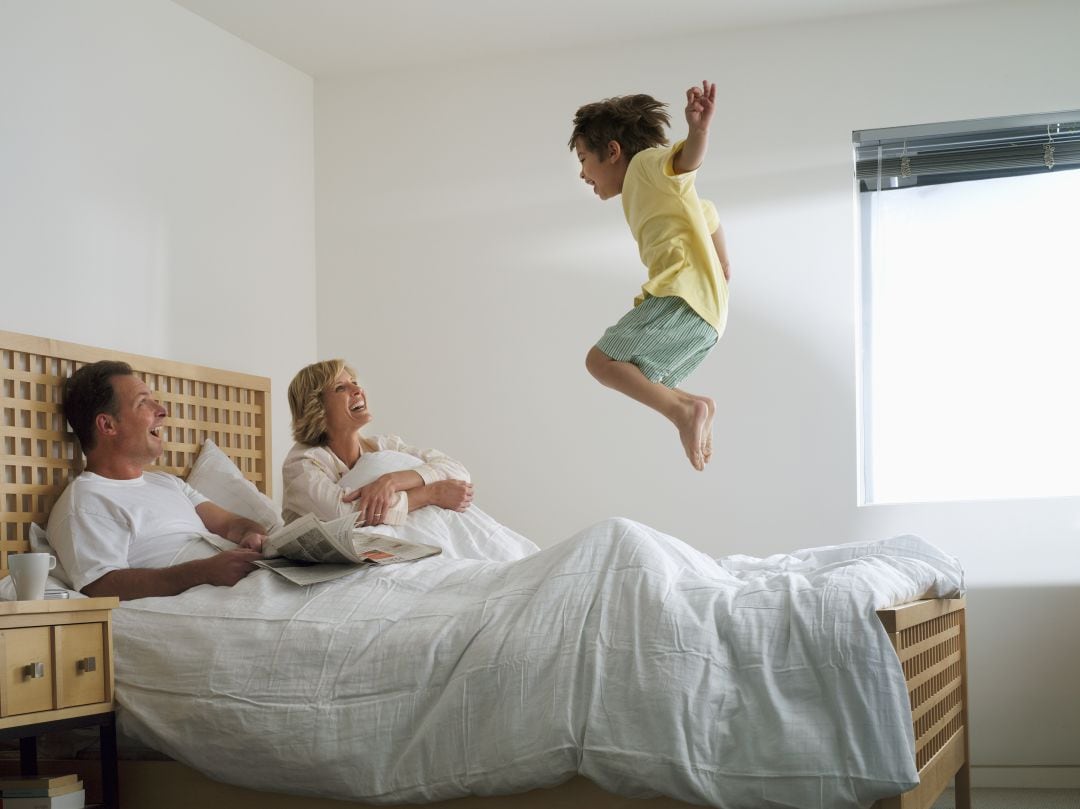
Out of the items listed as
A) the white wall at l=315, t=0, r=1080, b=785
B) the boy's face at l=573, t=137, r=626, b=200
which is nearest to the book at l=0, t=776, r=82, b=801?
the boy's face at l=573, t=137, r=626, b=200

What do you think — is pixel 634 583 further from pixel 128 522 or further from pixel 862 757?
pixel 128 522

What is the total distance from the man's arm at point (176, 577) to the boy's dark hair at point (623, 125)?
1.34 meters

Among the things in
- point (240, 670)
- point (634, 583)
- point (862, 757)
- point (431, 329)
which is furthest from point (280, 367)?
A: point (862, 757)

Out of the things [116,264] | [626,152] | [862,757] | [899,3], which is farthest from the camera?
[899,3]

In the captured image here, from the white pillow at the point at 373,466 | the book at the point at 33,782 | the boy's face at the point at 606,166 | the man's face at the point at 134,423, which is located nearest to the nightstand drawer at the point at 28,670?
the book at the point at 33,782

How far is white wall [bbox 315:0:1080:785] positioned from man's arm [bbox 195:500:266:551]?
119 centimetres

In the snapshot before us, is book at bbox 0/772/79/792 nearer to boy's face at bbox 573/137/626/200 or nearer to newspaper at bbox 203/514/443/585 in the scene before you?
newspaper at bbox 203/514/443/585

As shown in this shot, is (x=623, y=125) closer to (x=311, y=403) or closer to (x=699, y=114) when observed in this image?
(x=699, y=114)

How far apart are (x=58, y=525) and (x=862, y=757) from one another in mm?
1885

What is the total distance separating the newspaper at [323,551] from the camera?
8.22 ft

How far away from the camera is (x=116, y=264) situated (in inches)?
133

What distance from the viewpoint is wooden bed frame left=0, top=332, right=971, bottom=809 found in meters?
2.07

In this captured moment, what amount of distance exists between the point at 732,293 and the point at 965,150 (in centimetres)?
90

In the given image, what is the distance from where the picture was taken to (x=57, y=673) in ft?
7.35
